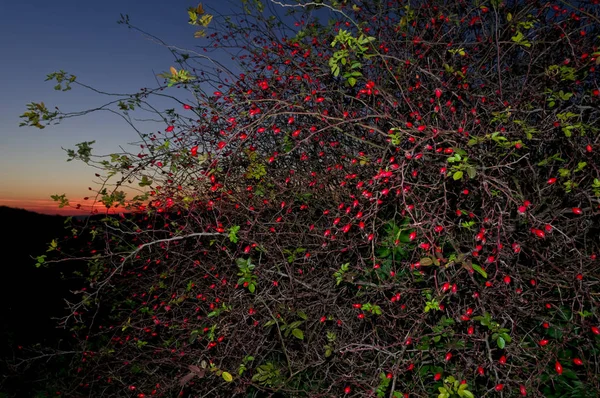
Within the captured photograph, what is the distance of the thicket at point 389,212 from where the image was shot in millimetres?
2559

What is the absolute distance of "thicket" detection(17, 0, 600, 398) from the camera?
2559 millimetres

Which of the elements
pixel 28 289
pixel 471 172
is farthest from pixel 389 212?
pixel 28 289

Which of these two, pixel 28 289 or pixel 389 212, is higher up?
pixel 389 212

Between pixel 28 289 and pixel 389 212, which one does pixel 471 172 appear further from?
pixel 28 289

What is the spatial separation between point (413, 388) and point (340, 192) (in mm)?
1517

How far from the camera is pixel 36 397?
18.2 feet

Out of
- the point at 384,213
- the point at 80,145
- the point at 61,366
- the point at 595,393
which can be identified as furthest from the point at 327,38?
the point at 61,366

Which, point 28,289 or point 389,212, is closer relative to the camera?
point 389,212

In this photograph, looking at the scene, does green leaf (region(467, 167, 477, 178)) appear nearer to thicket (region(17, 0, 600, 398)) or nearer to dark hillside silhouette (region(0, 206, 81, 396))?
thicket (region(17, 0, 600, 398))

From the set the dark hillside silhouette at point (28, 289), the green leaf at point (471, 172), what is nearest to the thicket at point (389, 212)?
the green leaf at point (471, 172)

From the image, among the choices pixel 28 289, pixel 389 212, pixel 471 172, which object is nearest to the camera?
pixel 471 172

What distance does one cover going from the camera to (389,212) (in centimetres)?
362

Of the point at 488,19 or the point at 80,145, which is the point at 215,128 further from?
the point at 488,19

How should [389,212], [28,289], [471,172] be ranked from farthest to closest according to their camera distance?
[28,289], [389,212], [471,172]
